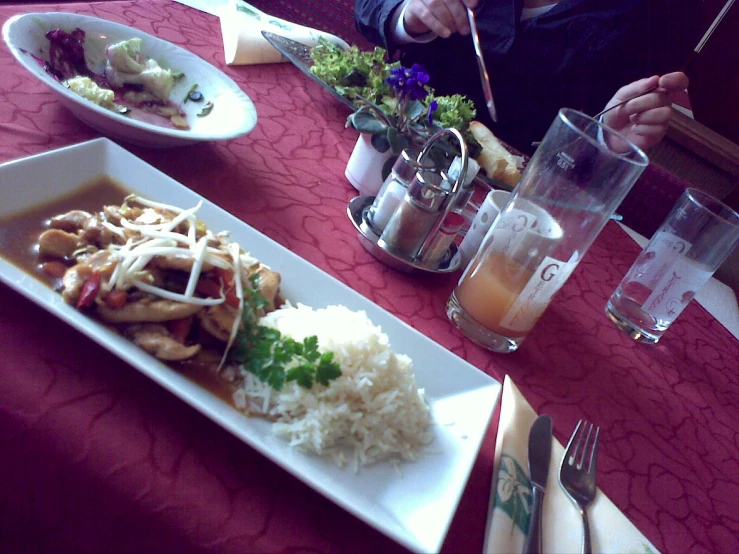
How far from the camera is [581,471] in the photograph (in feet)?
2.22

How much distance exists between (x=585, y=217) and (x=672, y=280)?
1.19 ft

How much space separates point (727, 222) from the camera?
0.97 meters

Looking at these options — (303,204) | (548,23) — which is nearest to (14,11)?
(303,204)

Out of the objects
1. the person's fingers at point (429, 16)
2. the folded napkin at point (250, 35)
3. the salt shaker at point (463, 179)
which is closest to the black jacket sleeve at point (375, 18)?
the person's fingers at point (429, 16)

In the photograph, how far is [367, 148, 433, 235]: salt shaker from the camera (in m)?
0.93

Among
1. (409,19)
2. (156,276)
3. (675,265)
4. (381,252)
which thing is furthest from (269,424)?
(409,19)

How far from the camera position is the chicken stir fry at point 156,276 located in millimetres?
570

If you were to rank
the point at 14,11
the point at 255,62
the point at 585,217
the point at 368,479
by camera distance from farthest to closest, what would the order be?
the point at 255,62
the point at 14,11
the point at 585,217
the point at 368,479

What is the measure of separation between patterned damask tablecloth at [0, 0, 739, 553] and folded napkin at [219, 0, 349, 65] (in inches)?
1.5

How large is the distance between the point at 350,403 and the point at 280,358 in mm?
95

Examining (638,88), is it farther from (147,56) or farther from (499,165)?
(147,56)

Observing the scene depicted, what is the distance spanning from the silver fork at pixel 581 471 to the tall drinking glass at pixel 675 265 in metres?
0.42

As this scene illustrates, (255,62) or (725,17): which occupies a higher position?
(725,17)

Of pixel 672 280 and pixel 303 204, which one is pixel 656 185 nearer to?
pixel 672 280
